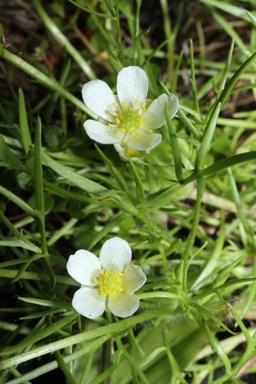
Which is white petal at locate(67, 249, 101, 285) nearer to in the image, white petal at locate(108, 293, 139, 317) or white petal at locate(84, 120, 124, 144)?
white petal at locate(108, 293, 139, 317)

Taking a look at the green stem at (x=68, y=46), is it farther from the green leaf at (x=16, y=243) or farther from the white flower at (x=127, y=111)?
the green leaf at (x=16, y=243)

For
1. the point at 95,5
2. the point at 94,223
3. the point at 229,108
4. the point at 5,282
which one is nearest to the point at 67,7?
the point at 95,5

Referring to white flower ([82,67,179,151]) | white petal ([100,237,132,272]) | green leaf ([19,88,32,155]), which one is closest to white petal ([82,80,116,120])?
white flower ([82,67,179,151])

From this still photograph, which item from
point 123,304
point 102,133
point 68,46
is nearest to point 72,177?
point 102,133

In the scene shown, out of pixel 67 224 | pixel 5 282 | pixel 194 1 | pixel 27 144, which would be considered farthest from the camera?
pixel 194 1

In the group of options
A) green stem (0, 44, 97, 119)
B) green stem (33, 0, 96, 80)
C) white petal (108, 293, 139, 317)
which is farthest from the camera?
green stem (33, 0, 96, 80)

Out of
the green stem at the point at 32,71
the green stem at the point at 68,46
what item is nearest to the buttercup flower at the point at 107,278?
the green stem at the point at 32,71

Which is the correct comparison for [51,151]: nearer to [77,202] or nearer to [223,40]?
[77,202]
